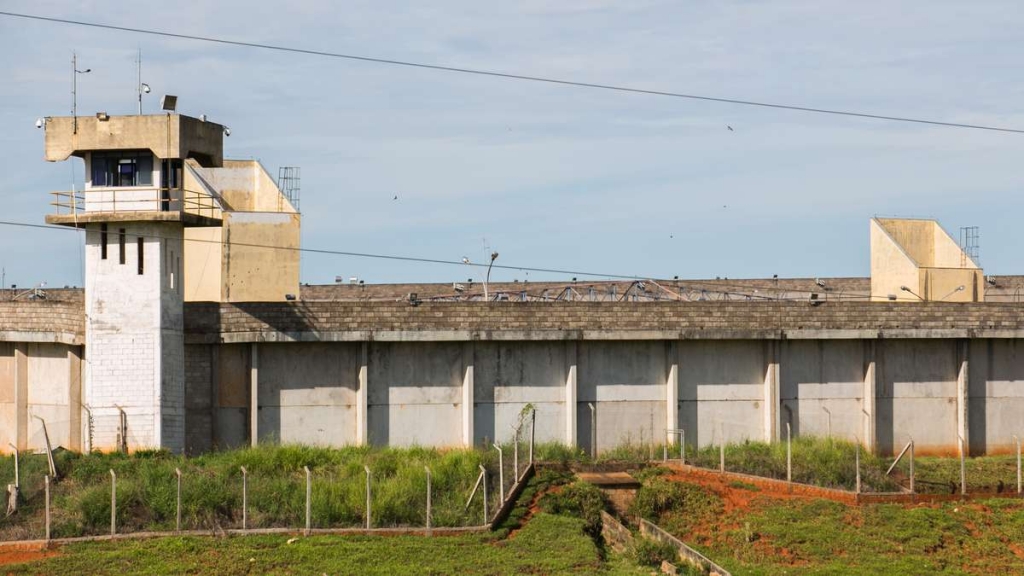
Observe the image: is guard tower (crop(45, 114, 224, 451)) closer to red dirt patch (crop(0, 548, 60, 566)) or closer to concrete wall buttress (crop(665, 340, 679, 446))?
red dirt patch (crop(0, 548, 60, 566))

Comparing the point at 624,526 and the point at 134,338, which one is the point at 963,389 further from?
the point at 134,338

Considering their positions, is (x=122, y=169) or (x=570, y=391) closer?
(x=122, y=169)

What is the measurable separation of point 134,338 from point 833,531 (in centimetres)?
1783

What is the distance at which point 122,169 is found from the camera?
126ft

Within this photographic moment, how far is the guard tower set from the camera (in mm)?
37531

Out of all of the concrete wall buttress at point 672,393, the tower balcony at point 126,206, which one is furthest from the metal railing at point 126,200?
the concrete wall buttress at point 672,393

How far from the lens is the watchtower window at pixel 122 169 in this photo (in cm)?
3847

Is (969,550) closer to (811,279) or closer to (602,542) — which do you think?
(602,542)

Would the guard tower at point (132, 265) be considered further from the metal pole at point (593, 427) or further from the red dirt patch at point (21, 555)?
the metal pole at point (593, 427)

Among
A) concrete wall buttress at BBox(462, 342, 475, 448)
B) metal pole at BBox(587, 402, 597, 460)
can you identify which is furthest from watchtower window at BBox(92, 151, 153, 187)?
metal pole at BBox(587, 402, 597, 460)

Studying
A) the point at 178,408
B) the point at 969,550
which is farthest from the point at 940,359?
the point at 178,408

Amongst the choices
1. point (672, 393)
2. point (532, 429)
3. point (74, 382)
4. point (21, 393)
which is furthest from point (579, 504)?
point (21, 393)

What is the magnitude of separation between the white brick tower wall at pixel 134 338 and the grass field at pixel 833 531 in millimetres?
12405

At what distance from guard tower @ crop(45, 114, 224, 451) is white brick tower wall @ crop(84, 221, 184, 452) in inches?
1.0
